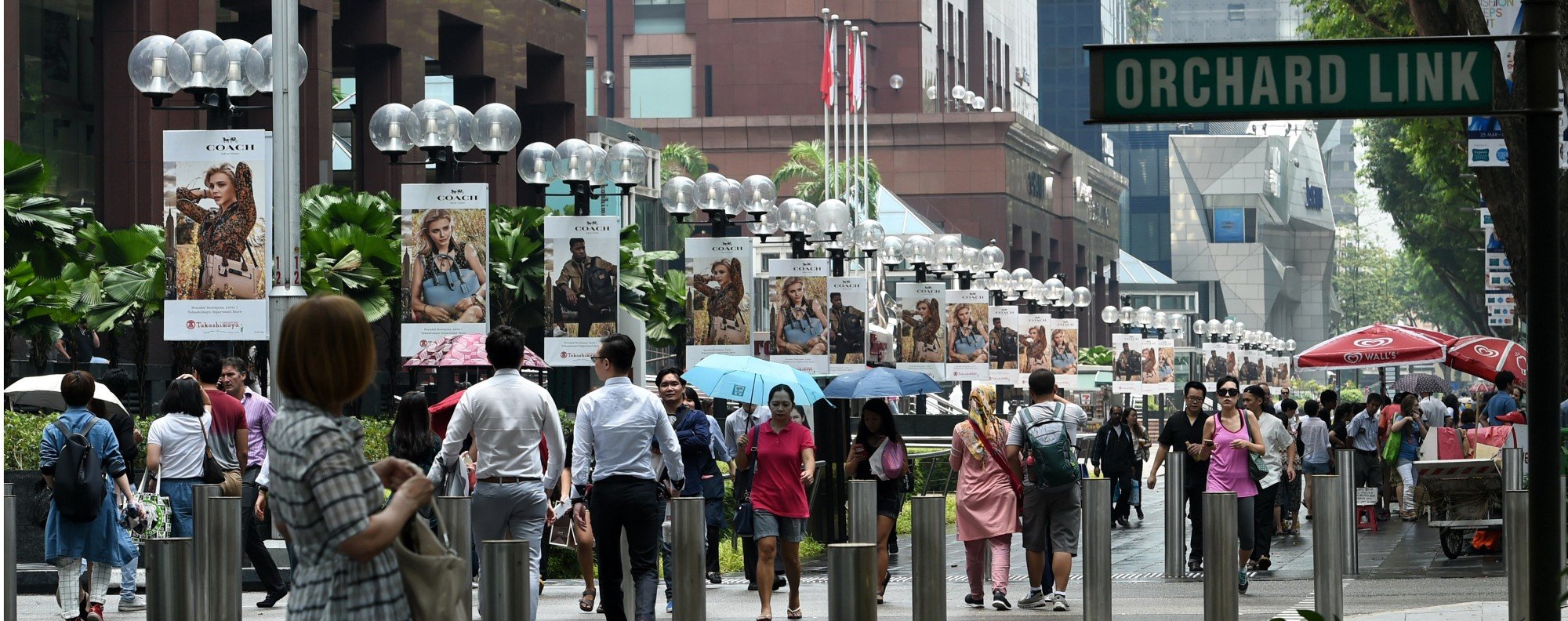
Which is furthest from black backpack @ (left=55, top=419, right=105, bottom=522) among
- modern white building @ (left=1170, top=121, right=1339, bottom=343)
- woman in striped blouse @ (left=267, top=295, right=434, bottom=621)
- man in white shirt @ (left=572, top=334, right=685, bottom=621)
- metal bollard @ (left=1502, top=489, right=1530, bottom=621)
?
modern white building @ (left=1170, top=121, right=1339, bottom=343)

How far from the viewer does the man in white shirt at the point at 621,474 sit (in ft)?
33.7

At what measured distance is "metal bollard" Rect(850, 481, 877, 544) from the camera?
1316 centimetres

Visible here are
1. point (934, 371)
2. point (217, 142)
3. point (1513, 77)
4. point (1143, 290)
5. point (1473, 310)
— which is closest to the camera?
point (1513, 77)

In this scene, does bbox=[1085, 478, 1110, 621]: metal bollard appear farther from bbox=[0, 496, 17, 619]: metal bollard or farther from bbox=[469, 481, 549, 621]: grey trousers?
bbox=[0, 496, 17, 619]: metal bollard

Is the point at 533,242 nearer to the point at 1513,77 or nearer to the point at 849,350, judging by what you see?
the point at 849,350

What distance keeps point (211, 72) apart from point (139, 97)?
1508 centimetres

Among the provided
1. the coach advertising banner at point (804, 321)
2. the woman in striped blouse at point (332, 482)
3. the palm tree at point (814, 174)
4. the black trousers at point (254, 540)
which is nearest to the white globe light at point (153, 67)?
the black trousers at point (254, 540)

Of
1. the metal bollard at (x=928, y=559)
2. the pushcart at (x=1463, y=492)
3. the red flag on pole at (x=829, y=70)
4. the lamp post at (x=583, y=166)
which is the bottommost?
the pushcart at (x=1463, y=492)

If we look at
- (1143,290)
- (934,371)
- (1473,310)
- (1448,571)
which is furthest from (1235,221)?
(1448,571)

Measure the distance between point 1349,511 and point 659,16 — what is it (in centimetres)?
7951

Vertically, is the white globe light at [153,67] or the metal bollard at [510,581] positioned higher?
the white globe light at [153,67]

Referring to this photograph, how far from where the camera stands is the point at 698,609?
28.1 ft

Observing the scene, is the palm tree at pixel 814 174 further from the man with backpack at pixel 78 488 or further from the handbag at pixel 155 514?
the man with backpack at pixel 78 488

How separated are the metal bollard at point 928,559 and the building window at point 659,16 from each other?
85388mm
